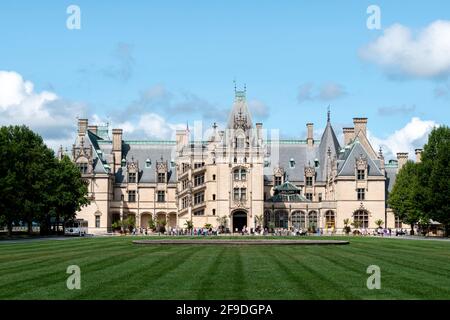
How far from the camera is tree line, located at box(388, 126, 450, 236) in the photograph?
7844 centimetres

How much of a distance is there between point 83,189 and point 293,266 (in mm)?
63436

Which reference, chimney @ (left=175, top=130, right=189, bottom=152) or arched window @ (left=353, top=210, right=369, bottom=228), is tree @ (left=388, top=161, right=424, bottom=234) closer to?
arched window @ (left=353, top=210, right=369, bottom=228)

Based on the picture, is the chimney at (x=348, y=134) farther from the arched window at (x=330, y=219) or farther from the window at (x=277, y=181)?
the arched window at (x=330, y=219)

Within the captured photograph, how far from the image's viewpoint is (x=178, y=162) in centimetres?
11569

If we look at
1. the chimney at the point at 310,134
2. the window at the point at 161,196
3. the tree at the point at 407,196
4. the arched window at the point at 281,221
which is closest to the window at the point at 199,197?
the window at the point at 161,196

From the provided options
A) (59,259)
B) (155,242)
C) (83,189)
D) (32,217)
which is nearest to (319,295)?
(59,259)

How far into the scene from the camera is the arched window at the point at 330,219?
108 m

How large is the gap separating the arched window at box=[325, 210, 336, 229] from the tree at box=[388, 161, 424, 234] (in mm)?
10578

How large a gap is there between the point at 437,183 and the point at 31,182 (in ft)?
140

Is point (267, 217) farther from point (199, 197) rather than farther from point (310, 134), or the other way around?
point (310, 134)

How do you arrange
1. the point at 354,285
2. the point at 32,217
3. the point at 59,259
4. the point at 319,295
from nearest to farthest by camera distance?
1. the point at 319,295
2. the point at 354,285
3. the point at 59,259
4. the point at 32,217

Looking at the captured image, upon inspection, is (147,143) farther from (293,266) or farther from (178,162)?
(293,266)

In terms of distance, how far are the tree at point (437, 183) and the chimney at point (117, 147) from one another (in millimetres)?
51727
